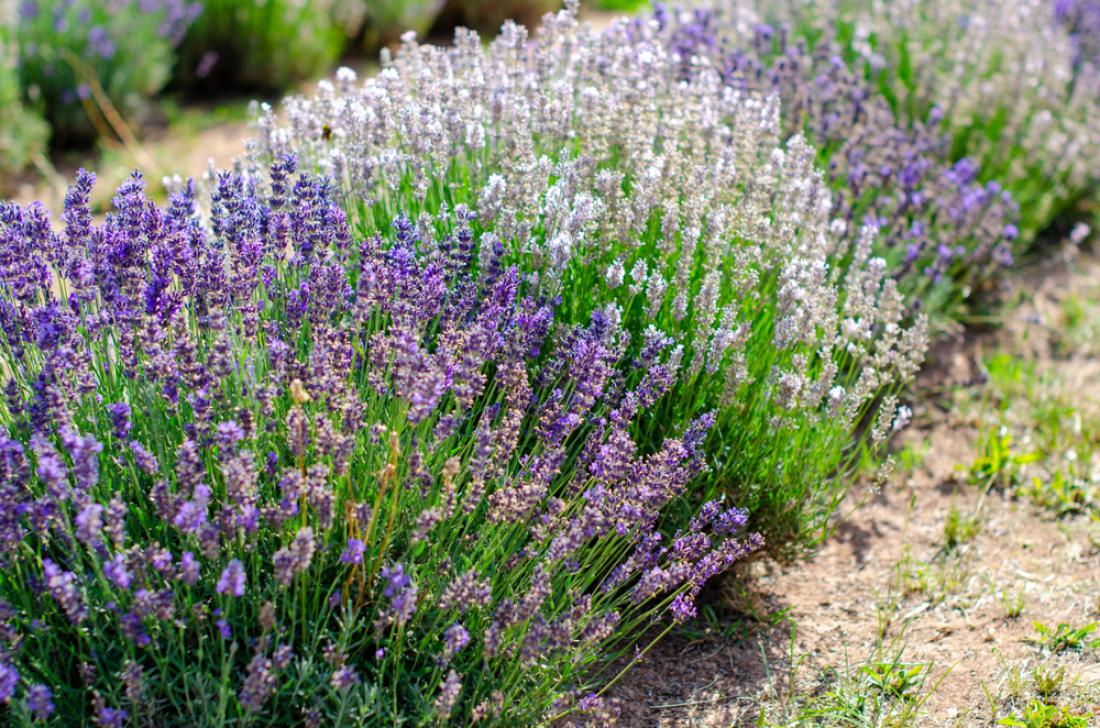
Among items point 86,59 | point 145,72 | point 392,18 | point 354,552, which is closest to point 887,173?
point 354,552

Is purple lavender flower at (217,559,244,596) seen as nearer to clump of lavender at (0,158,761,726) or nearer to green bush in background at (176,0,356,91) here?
clump of lavender at (0,158,761,726)

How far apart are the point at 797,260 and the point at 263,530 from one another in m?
1.66

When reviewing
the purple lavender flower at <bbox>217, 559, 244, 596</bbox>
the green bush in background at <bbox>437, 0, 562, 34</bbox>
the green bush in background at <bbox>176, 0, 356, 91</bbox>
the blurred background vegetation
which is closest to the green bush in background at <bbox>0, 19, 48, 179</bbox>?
the blurred background vegetation

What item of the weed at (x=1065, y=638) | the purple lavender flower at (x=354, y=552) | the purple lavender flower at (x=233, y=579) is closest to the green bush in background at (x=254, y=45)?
the purple lavender flower at (x=354, y=552)

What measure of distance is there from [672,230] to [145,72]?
488 cm

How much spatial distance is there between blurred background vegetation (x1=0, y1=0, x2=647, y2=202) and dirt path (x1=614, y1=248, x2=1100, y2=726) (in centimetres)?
381

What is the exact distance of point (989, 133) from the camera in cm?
528

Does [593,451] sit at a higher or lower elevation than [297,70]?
lower

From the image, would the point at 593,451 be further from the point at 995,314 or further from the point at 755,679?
the point at 995,314

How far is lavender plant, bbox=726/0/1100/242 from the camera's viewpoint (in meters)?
5.20

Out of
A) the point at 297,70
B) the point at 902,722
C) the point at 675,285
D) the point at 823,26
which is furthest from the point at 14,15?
the point at 902,722

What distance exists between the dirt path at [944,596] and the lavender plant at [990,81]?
4.06 ft

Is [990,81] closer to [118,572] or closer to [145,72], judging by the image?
[145,72]

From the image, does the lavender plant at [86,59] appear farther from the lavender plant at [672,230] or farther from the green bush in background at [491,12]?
the lavender plant at [672,230]
